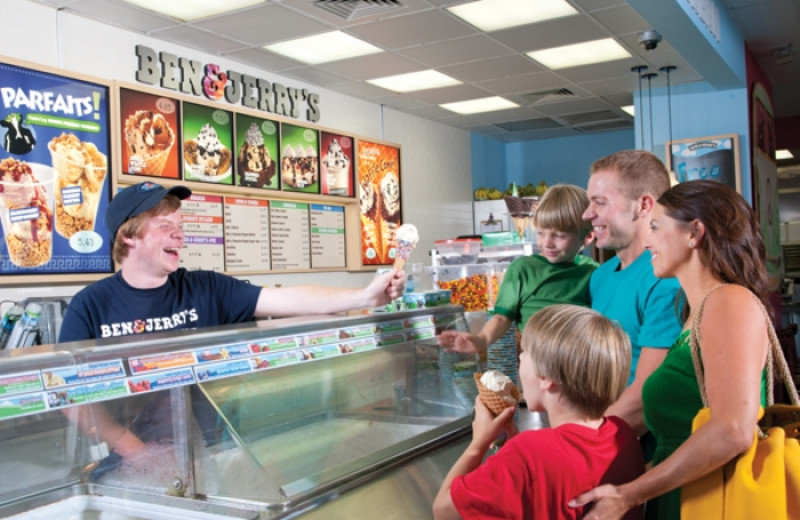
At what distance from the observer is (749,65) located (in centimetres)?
717

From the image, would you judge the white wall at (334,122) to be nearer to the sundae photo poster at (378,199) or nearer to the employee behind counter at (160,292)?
the sundae photo poster at (378,199)

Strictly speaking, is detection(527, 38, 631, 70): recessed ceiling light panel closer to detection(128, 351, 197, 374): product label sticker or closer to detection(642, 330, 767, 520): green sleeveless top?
detection(642, 330, 767, 520): green sleeveless top

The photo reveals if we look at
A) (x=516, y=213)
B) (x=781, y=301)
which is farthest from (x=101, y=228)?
(x=781, y=301)

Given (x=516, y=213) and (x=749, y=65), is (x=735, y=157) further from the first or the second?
(x=516, y=213)

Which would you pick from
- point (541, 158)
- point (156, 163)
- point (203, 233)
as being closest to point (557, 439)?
point (156, 163)

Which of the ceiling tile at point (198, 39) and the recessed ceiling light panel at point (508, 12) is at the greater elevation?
the recessed ceiling light panel at point (508, 12)

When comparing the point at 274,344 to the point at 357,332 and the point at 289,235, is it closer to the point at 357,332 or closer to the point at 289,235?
the point at 357,332

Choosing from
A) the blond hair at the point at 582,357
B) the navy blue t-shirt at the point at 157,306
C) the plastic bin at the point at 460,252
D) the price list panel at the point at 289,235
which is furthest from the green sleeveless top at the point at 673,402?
the price list panel at the point at 289,235

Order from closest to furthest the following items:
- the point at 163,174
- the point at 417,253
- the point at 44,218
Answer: the point at 44,218
the point at 163,174
the point at 417,253

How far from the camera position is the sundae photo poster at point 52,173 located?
14.1ft

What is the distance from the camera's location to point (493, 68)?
654 cm

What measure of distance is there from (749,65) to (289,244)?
4696 mm

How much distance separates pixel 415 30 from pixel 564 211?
134 inches

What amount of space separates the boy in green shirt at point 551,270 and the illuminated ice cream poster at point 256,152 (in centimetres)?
383
